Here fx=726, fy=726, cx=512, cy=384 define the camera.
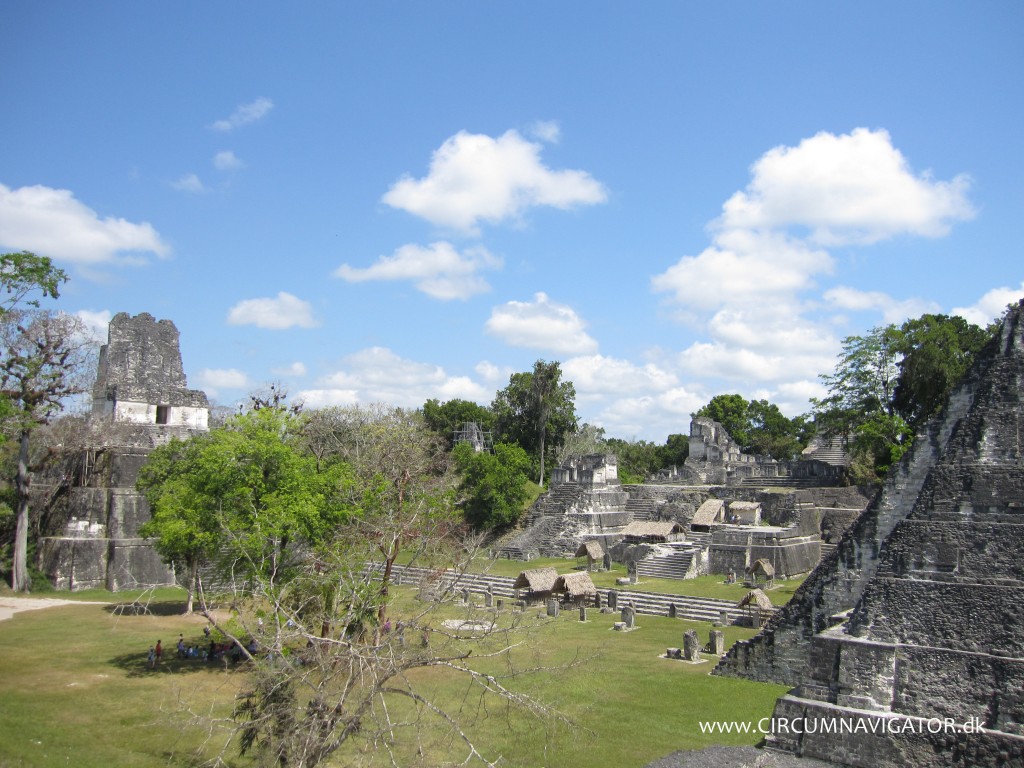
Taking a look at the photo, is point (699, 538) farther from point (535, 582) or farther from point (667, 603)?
point (535, 582)

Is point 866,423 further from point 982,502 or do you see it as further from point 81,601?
point 81,601

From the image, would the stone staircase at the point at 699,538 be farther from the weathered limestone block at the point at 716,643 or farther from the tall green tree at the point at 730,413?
the tall green tree at the point at 730,413

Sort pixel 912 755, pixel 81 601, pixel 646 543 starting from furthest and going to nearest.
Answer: pixel 646 543, pixel 81 601, pixel 912 755

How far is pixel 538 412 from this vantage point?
55.2 meters

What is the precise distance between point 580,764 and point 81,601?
21699mm

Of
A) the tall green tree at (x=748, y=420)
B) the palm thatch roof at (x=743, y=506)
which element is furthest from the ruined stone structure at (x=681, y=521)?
the tall green tree at (x=748, y=420)

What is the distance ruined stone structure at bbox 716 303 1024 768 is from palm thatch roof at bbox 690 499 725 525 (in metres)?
22.2

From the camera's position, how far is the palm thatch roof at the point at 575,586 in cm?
2545

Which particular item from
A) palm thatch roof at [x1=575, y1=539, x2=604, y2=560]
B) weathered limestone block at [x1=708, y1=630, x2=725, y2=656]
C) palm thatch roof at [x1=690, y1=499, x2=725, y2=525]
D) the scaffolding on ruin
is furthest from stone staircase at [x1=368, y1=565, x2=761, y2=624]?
the scaffolding on ruin

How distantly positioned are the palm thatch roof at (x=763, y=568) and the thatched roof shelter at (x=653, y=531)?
718 cm

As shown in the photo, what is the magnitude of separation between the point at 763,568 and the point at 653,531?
26.1ft

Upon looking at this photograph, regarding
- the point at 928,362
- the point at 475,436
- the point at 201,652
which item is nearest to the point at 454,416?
the point at 475,436

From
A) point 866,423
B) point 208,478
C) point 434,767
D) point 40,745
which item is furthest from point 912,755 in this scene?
point 866,423

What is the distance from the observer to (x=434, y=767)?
8203 millimetres
